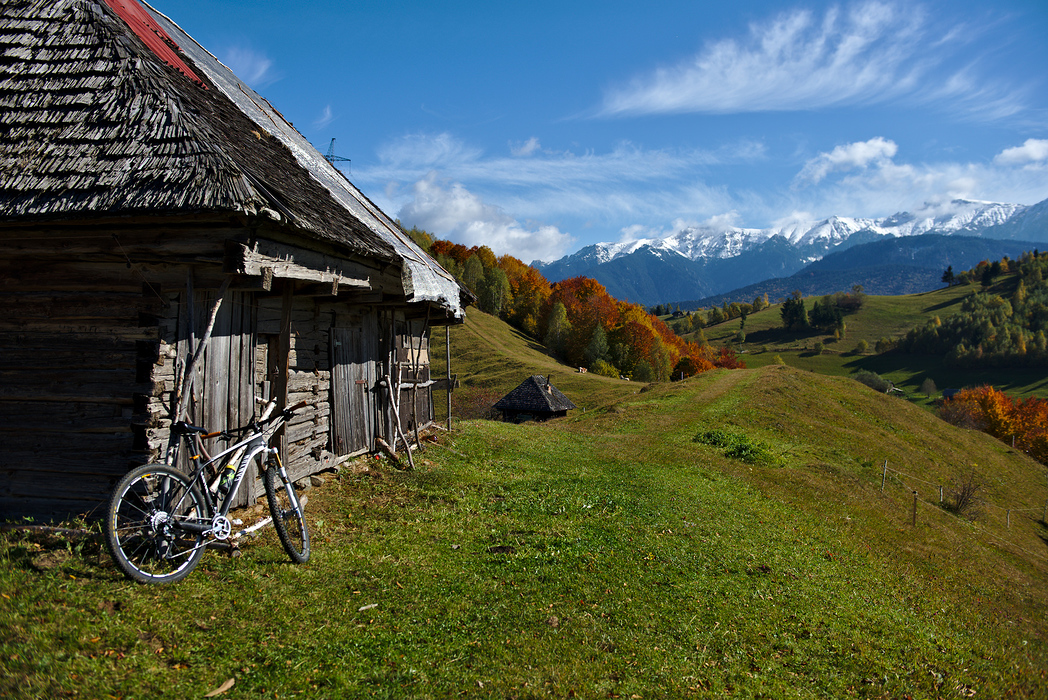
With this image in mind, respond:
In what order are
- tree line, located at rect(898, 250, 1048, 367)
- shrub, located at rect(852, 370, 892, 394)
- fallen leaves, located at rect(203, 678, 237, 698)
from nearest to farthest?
fallen leaves, located at rect(203, 678, 237, 698) → shrub, located at rect(852, 370, 892, 394) → tree line, located at rect(898, 250, 1048, 367)

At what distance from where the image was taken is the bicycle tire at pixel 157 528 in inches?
Answer: 203

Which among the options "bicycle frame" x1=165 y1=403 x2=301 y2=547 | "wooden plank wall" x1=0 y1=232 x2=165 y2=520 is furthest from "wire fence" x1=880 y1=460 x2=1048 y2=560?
"wooden plank wall" x1=0 y1=232 x2=165 y2=520

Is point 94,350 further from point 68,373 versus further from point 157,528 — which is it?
point 157,528

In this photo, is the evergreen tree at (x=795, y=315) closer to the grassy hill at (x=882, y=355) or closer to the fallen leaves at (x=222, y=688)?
the grassy hill at (x=882, y=355)

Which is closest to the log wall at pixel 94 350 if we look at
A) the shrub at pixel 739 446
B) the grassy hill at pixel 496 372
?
the shrub at pixel 739 446

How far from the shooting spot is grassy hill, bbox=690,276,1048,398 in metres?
115

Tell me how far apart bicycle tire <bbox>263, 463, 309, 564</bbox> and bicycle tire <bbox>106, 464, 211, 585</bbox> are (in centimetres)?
64

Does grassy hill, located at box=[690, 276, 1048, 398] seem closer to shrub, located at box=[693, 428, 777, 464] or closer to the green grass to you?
shrub, located at box=[693, 428, 777, 464]

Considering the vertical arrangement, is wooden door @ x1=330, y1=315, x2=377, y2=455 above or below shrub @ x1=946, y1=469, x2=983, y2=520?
above

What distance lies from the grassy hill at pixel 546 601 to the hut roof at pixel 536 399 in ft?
76.2

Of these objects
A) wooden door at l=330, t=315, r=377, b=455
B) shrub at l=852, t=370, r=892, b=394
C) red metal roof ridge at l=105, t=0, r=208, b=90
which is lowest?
shrub at l=852, t=370, r=892, b=394

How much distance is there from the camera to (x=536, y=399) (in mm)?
41156

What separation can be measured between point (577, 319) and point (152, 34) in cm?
8745

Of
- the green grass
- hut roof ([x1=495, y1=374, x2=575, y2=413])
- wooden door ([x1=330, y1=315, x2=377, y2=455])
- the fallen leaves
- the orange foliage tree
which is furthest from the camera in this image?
the orange foliage tree
